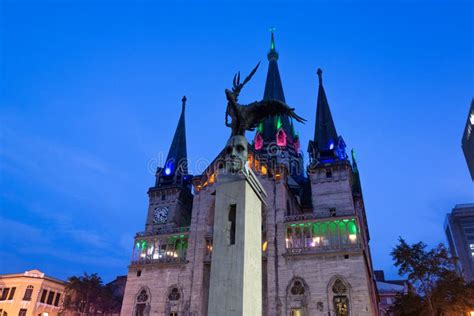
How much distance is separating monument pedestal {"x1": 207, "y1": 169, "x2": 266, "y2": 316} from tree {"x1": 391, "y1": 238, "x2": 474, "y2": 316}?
88.4ft

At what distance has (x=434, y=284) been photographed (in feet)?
114

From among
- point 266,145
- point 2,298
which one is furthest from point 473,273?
point 2,298

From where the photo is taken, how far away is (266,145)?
A: 69812 millimetres

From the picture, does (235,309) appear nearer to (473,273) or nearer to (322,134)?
(322,134)

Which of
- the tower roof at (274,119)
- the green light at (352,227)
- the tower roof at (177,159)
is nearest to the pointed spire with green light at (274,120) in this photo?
the tower roof at (274,119)

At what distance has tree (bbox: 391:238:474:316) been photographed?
3303 centimetres

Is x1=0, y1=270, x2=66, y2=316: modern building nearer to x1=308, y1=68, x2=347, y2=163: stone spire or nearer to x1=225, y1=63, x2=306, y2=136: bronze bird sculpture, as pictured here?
x1=308, y1=68, x2=347, y2=163: stone spire

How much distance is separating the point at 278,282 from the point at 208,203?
43.3 feet

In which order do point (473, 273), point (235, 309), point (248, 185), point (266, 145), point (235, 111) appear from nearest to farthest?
point (235, 309)
point (248, 185)
point (235, 111)
point (266, 145)
point (473, 273)

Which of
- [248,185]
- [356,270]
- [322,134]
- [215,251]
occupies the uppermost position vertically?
[322,134]

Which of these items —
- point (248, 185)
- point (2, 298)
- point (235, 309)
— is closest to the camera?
point (235, 309)

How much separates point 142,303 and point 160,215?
13044mm

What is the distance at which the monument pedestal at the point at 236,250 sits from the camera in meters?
11.0

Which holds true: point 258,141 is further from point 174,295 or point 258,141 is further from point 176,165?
point 174,295
